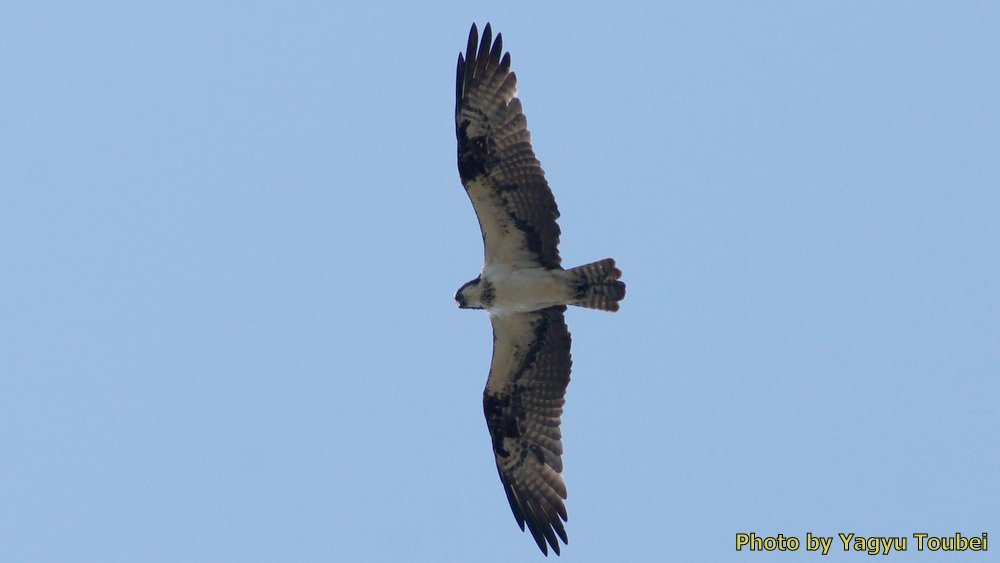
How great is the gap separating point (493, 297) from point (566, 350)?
3.61 ft

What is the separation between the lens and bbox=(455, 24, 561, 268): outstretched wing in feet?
38.9

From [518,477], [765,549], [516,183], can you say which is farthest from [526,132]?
[765,549]

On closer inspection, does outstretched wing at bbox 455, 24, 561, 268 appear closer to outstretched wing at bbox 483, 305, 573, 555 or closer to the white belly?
the white belly

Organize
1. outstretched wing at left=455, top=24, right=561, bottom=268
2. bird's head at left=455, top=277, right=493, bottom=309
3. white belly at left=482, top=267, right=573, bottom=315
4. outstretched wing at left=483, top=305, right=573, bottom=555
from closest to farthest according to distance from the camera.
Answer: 1. outstretched wing at left=455, top=24, right=561, bottom=268
2. white belly at left=482, top=267, right=573, bottom=315
3. bird's head at left=455, top=277, right=493, bottom=309
4. outstretched wing at left=483, top=305, right=573, bottom=555

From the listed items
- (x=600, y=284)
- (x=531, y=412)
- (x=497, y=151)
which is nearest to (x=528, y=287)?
(x=600, y=284)

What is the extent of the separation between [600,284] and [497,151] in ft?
5.48

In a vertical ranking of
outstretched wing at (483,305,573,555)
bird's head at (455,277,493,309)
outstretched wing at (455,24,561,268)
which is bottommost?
outstretched wing at (483,305,573,555)

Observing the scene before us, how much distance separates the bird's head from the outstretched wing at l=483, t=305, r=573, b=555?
373 mm

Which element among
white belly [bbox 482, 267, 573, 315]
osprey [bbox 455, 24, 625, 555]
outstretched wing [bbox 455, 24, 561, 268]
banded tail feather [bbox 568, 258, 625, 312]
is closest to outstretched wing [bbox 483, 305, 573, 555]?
osprey [bbox 455, 24, 625, 555]

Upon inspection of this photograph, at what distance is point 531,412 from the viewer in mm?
13031

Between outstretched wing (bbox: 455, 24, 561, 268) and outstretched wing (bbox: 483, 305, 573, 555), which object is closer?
outstretched wing (bbox: 455, 24, 561, 268)

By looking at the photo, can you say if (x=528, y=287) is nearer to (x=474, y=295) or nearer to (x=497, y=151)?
(x=474, y=295)

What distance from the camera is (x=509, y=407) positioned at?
42.9ft

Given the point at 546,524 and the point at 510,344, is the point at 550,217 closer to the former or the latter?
the point at 510,344
